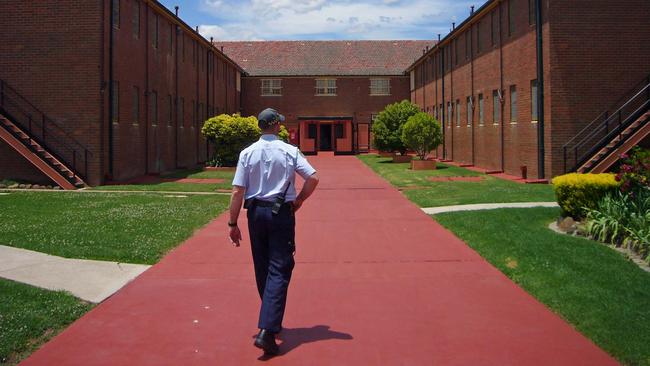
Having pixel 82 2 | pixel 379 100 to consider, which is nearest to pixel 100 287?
pixel 82 2

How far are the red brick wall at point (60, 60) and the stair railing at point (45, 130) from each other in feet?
0.54

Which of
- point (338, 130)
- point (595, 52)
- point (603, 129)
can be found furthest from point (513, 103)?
point (338, 130)

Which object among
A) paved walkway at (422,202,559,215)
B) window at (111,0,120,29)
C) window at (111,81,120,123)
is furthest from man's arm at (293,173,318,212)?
window at (111,0,120,29)

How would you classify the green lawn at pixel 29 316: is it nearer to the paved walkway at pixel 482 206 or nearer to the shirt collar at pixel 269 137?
the shirt collar at pixel 269 137

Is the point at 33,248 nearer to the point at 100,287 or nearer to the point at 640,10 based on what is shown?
the point at 100,287

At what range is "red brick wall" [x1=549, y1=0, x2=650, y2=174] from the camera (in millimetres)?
21031

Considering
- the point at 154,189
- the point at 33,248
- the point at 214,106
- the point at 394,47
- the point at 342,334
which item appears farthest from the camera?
the point at 394,47

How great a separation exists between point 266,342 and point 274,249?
2.56 ft

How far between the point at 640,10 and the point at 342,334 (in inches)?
757

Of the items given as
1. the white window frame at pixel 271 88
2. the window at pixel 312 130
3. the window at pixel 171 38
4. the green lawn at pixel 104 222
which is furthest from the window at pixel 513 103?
the white window frame at pixel 271 88

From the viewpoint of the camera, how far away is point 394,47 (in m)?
58.7

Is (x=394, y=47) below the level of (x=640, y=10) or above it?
above

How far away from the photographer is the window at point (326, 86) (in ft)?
180

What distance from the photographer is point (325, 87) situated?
180 ft
